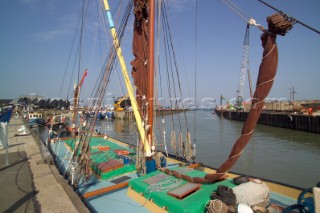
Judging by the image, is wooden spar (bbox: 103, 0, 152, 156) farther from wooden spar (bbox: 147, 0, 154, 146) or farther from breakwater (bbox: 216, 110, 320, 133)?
breakwater (bbox: 216, 110, 320, 133)

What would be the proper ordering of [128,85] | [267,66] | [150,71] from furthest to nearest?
[128,85] → [150,71] → [267,66]

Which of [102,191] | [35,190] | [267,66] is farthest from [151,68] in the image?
[35,190]

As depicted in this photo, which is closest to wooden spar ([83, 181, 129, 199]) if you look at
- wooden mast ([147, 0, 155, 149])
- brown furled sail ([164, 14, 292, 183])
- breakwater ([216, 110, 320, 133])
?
wooden mast ([147, 0, 155, 149])

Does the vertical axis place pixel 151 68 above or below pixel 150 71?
above

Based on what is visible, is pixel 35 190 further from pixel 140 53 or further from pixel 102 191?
pixel 140 53

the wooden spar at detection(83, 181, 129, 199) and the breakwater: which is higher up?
the wooden spar at detection(83, 181, 129, 199)

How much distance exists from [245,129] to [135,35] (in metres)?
6.23

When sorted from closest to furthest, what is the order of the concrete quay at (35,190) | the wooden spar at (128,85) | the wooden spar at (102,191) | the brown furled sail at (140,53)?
1. the concrete quay at (35,190)
2. the wooden spar at (102,191)
3. the wooden spar at (128,85)
4. the brown furled sail at (140,53)

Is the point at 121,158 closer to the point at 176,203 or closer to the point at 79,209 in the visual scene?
the point at 79,209

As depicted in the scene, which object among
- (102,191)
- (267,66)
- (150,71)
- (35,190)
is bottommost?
(102,191)

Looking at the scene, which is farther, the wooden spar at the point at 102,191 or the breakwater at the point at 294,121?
the breakwater at the point at 294,121

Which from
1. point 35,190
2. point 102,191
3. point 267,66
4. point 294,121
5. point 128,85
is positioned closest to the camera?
point 267,66

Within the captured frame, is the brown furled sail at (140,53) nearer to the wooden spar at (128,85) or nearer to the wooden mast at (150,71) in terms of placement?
the wooden spar at (128,85)

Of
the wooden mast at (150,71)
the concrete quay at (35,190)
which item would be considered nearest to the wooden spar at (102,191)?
the concrete quay at (35,190)
